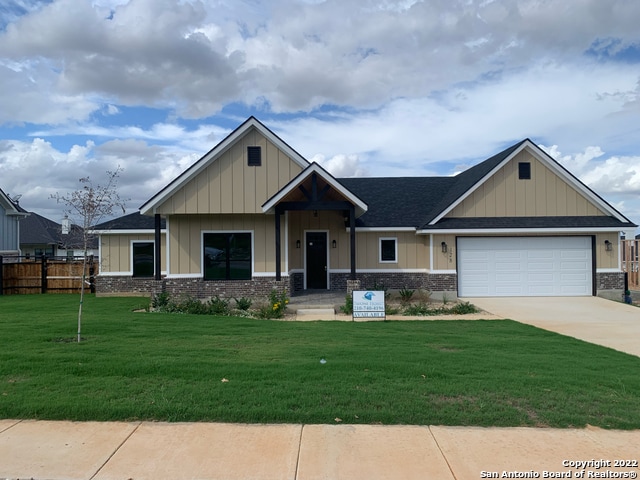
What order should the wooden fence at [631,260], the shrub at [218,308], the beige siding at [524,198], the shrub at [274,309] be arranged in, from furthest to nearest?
the wooden fence at [631,260], the beige siding at [524,198], the shrub at [218,308], the shrub at [274,309]

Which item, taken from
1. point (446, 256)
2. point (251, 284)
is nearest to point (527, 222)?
point (446, 256)

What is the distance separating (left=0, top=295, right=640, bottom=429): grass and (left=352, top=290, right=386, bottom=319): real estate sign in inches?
96.6

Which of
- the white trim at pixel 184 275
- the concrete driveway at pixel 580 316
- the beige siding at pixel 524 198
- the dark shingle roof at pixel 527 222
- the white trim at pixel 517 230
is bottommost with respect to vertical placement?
the concrete driveway at pixel 580 316

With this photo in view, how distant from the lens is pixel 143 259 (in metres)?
20.2

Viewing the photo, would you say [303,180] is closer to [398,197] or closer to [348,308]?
[348,308]

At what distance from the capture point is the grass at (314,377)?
5477 mm

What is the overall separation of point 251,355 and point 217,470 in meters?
3.82

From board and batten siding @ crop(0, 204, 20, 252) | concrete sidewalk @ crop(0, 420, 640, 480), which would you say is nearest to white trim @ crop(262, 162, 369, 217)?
concrete sidewalk @ crop(0, 420, 640, 480)

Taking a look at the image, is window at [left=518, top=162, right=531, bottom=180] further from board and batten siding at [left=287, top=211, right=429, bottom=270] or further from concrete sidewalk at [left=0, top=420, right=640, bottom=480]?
concrete sidewalk at [left=0, top=420, right=640, bottom=480]

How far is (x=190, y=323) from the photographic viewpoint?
11.9 meters

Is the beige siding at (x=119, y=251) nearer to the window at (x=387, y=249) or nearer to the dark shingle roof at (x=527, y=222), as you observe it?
the window at (x=387, y=249)

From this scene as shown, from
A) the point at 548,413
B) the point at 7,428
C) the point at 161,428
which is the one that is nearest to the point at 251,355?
the point at 161,428

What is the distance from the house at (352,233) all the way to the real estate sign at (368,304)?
277 cm

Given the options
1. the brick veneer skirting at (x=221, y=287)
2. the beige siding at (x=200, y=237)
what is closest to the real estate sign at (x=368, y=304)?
the brick veneer skirting at (x=221, y=287)
